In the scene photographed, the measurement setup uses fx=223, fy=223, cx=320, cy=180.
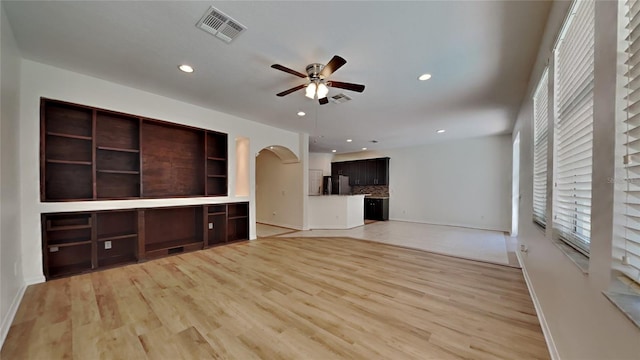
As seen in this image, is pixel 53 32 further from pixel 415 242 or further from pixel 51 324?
pixel 415 242

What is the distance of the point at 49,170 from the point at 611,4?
17.9 feet

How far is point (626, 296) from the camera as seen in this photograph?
90 centimetres

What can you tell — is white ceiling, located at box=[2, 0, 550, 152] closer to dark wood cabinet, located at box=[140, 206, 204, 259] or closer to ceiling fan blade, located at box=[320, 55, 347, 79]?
ceiling fan blade, located at box=[320, 55, 347, 79]

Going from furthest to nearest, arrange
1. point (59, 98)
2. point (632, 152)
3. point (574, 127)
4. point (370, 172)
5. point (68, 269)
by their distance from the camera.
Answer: point (370, 172), point (68, 269), point (59, 98), point (574, 127), point (632, 152)

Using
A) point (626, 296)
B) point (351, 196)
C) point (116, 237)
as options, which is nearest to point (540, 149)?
point (626, 296)

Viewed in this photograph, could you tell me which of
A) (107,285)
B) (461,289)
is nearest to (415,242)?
(461,289)

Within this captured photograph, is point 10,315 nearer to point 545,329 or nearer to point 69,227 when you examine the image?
point 69,227

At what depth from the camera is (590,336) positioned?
1.12m

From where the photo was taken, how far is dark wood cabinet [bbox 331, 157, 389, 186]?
8484mm

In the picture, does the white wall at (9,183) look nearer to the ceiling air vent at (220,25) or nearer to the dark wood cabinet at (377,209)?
the ceiling air vent at (220,25)

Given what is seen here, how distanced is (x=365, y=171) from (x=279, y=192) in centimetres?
373

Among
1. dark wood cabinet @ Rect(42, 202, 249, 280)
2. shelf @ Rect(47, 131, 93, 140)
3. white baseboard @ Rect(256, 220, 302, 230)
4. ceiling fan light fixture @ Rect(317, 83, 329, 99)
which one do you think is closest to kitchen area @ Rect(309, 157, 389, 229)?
white baseboard @ Rect(256, 220, 302, 230)

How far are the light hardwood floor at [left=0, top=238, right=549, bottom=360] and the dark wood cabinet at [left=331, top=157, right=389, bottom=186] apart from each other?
5.22 metres

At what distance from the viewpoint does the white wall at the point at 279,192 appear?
6.46 meters
